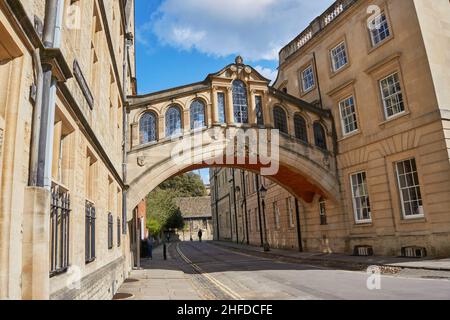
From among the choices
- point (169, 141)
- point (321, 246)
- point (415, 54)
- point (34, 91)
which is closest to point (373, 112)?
point (415, 54)

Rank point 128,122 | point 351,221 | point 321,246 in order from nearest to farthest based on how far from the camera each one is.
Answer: point 128,122 → point 351,221 → point 321,246

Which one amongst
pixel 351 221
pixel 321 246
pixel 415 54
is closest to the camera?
pixel 415 54

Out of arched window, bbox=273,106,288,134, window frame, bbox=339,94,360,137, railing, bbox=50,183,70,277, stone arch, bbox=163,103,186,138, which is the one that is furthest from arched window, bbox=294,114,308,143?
railing, bbox=50,183,70,277

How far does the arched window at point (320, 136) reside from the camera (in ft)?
62.8

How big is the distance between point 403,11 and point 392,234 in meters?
9.26

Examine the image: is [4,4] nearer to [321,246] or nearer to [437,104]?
[437,104]

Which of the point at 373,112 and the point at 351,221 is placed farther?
the point at 351,221

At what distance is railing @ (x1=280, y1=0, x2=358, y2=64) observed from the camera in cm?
1856

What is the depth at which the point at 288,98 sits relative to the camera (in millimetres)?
18547

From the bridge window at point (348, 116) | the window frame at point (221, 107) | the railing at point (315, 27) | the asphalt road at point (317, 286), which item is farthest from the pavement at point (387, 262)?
the railing at point (315, 27)

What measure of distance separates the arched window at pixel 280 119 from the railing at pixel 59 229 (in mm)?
13561

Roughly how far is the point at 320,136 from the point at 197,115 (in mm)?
6872

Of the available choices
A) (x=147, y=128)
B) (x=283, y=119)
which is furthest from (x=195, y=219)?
(x=147, y=128)

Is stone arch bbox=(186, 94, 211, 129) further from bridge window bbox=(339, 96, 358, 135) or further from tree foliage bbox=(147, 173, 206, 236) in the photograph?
tree foliage bbox=(147, 173, 206, 236)
